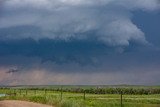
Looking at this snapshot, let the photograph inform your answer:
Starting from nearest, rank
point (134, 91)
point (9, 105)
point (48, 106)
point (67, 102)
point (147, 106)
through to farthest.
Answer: point (9, 105)
point (48, 106)
point (67, 102)
point (147, 106)
point (134, 91)

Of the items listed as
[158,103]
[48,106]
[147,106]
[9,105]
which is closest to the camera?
[9,105]

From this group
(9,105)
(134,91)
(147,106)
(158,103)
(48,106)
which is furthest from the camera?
(134,91)

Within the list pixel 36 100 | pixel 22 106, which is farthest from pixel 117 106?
pixel 22 106

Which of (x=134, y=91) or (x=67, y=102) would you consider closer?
(x=67, y=102)

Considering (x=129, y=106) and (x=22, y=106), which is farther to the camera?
(x=129, y=106)

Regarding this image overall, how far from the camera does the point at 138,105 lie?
57.5 metres

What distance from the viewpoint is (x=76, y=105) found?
31.7 metres

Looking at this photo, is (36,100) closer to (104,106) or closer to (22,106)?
(22,106)

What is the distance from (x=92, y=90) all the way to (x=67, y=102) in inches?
2952

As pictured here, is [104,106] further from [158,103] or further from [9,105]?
[9,105]

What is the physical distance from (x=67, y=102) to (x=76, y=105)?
0.67 metres

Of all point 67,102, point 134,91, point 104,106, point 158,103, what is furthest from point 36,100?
point 134,91

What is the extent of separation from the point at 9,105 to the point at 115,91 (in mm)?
80364

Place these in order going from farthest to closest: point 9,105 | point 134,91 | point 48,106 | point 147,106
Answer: point 134,91 → point 147,106 → point 48,106 → point 9,105
